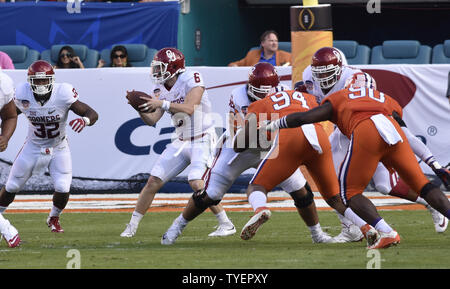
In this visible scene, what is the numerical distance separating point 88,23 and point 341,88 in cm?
761

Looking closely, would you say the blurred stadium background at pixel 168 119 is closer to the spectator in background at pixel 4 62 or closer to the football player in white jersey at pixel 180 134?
→ the football player in white jersey at pixel 180 134

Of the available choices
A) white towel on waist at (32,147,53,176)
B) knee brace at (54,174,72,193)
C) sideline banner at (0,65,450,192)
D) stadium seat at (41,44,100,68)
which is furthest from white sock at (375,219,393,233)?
stadium seat at (41,44,100,68)

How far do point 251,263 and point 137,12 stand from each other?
880 centimetres

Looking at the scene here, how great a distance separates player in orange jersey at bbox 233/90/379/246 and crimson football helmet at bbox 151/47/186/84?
4.36ft

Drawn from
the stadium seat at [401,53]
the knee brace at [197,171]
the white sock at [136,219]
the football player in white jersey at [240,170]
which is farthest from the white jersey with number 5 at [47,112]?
the stadium seat at [401,53]

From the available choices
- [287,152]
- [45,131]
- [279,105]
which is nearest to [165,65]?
[45,131]

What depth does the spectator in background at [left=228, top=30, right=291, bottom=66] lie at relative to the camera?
42.3ft

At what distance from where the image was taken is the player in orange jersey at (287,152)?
22.7ft

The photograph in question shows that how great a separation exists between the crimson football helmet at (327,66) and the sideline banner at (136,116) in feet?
13.4

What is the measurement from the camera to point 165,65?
27.1 feet

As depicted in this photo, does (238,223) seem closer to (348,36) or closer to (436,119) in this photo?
(436,119)

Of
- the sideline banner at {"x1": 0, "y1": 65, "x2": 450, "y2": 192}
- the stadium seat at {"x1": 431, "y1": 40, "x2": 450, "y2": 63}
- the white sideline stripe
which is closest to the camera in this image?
the white sideline stripe

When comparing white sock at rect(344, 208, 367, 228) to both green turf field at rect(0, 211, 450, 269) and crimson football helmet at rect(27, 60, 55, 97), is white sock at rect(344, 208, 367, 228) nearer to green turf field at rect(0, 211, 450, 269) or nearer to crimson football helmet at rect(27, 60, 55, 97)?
green turf field at rect(0, 211, 450, 269)

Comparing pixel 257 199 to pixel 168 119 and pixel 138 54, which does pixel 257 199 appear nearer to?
pixel 168 119
